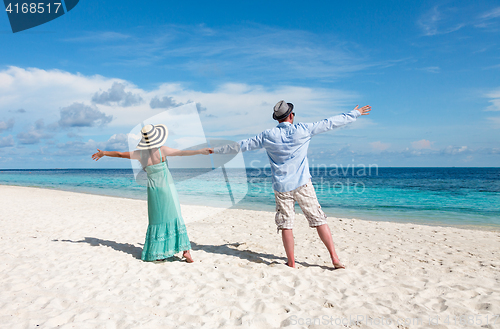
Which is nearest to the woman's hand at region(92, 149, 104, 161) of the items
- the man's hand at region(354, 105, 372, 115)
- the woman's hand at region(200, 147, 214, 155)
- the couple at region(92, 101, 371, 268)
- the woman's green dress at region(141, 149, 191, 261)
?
the couple at region(92, 101, 371, 268)

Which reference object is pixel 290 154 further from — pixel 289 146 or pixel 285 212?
pixel 285 212

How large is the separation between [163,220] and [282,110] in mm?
2533

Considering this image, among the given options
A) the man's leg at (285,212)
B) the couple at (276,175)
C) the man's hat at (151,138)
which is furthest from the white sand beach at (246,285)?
the man's hat at (151,138)

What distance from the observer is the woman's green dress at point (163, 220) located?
4.43 meters

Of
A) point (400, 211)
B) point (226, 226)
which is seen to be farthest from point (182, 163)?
point (400, 211)

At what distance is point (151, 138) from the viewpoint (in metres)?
4.29

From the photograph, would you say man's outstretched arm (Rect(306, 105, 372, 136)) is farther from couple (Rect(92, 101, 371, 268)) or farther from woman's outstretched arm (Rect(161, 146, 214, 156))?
woman's outstretched arm (Rect(161, 146, 214, 156))

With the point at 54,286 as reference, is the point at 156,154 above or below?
above

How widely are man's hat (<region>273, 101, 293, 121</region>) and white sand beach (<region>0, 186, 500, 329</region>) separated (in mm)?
2197

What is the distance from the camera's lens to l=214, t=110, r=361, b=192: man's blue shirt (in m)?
3.80

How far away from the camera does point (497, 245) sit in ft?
21.1

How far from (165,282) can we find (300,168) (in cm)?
234

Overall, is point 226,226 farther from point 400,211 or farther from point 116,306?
point 400,211

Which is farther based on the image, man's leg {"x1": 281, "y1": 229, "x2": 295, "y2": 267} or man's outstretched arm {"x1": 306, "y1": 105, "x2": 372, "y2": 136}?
man's leg {"x1": 281, "y1": 229, "x2": 295, "y2": 267}
